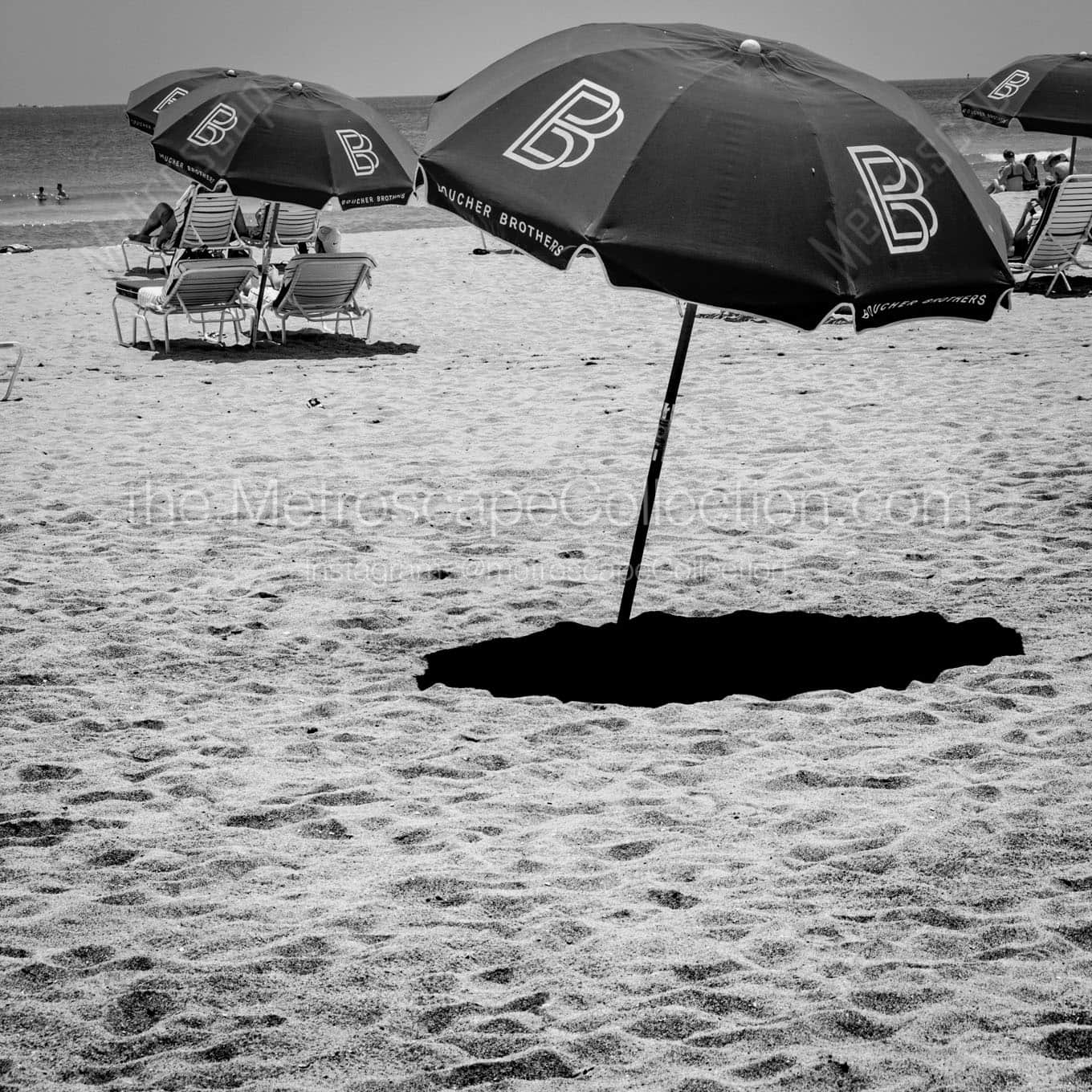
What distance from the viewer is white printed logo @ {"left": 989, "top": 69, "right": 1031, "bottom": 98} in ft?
47.3

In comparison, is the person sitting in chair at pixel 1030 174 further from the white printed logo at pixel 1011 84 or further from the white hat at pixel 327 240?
the white hat at pixel 327 240

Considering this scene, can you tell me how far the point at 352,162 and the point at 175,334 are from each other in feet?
10.6

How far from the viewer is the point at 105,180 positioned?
48938mm

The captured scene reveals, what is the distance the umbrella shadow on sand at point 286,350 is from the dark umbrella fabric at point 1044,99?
736 centimetres

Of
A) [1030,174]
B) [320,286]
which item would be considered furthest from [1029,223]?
[1030,174]

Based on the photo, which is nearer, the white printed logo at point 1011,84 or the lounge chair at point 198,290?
the lounge chair at point 198,290

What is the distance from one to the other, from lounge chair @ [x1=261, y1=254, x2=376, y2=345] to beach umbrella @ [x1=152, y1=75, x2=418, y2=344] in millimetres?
1253

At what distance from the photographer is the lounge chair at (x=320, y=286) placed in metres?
11.3

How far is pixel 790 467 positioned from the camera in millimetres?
7508

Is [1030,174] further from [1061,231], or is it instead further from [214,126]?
[214,126]

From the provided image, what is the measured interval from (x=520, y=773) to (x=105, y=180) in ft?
166

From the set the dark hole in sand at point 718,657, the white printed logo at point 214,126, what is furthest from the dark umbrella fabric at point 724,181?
the white printed logo at point 214,126

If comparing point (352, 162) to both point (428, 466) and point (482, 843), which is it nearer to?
point (428, 466)

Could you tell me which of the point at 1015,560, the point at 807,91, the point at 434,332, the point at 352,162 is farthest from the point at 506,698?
the point at 434,332
